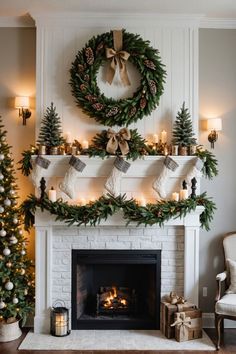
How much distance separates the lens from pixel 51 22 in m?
4.48

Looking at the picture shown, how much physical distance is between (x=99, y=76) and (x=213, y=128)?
1.28m

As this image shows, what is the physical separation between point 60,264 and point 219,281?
159 cm

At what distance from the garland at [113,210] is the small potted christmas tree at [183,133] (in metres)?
0.54

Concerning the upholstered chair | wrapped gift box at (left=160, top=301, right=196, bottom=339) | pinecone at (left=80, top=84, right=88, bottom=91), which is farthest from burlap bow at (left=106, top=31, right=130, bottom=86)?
wrapped gift box at (left=160, top=301, right=196, bottom=339)

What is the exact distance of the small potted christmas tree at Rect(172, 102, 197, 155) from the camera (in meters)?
4.45

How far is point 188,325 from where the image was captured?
13.8 feet

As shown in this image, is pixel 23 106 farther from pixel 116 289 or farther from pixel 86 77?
pixel 116 289

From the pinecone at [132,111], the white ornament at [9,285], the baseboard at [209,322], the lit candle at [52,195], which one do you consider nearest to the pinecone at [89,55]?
the pinecone at [132,111]

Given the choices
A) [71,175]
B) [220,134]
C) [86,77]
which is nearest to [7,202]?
[71,175]

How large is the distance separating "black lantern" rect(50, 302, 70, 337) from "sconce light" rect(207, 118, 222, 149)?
229 cm

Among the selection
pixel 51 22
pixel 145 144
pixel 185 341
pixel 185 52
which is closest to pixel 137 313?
pixel 185 341

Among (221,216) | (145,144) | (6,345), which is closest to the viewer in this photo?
(6,345)

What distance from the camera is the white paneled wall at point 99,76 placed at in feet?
14.8

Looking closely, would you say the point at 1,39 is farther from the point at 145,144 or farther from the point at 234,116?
the point at 234,116
